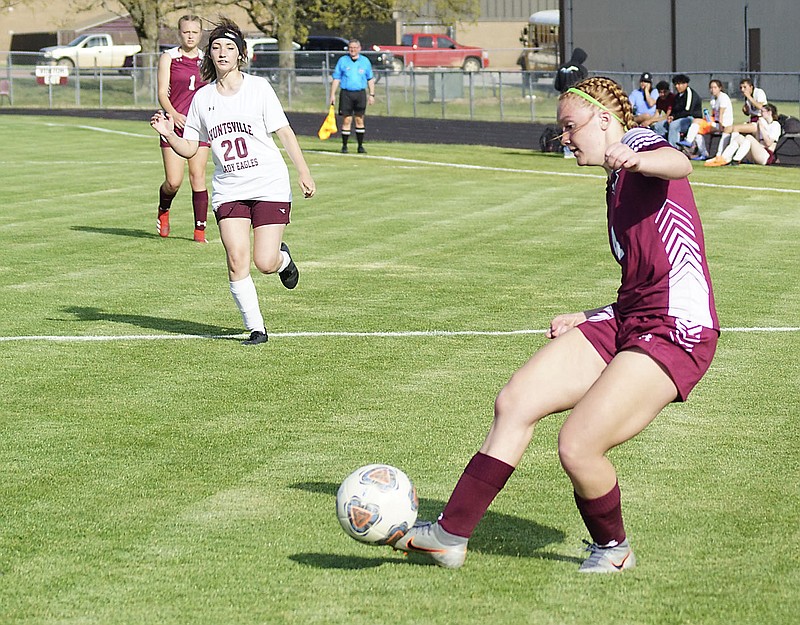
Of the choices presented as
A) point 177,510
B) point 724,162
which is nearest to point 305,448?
point 177,510

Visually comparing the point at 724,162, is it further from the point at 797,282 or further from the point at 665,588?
the point at 665,588

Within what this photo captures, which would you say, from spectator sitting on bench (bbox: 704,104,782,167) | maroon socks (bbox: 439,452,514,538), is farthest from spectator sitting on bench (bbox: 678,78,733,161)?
maroon socks (bbox: 439,452,514,538)

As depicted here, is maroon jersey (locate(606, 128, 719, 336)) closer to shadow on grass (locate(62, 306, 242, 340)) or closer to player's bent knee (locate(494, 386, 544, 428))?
player's bent knee (locate(494, 386, 544, 428))

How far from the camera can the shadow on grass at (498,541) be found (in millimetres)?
5254

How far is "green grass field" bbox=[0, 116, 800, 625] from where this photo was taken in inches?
193

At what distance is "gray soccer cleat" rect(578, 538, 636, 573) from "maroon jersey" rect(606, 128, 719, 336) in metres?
0.83

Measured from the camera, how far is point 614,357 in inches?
197

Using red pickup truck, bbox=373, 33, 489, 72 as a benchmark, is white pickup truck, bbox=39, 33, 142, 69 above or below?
above

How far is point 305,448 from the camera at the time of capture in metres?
6.91

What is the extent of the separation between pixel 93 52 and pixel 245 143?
60189 mm

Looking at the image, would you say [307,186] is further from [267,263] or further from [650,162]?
[650,162]

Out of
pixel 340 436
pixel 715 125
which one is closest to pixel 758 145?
pixel 715 125

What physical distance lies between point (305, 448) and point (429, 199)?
1315 centimetres

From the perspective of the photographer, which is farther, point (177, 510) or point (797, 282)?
point (797, 282)
